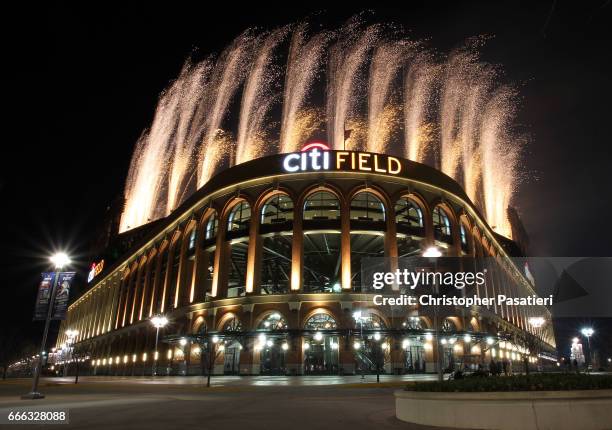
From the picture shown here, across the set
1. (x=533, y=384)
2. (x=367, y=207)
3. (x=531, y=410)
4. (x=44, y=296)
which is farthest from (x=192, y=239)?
(x=531, y=410)

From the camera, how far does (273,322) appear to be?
157 feet

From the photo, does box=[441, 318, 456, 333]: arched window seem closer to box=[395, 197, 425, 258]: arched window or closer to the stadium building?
the stadium building

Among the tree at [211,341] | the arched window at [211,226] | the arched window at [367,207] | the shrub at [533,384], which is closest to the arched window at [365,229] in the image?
the arched window at [367,207]

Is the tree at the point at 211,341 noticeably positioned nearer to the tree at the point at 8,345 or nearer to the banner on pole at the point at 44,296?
the banner on pole at the point at 44,296

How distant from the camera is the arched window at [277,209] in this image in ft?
178

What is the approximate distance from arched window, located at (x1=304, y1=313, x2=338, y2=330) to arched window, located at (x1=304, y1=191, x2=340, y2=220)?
39.4 feet

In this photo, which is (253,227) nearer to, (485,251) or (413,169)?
(413,169)

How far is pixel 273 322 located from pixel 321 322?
5.07 m

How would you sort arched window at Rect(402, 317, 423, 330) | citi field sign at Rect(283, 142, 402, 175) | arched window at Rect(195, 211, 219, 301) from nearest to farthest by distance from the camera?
arched window at Rect(402, 317, 423, 330) → citi field sign at Rect(283, 142, 402, 175) → arched window at Rect(195, 211, 219, 301)

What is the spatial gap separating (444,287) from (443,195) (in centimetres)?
4007

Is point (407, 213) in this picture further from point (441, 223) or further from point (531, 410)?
point (531, 410)

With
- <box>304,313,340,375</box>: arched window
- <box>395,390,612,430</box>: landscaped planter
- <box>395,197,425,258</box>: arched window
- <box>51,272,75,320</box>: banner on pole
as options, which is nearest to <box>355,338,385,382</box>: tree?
<box>304,313,340,375</box>: arched window

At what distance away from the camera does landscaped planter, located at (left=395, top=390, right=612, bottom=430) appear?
996 centimetres

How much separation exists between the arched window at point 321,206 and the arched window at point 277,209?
2153 mm
